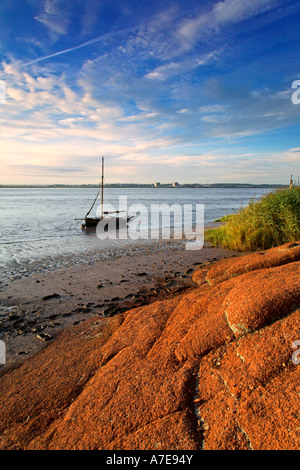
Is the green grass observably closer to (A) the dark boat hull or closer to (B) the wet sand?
(B) the wet sand

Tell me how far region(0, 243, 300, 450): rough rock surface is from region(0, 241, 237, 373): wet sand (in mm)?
1281

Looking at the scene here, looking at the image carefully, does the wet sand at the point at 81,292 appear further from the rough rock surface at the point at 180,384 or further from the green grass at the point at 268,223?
the rough rock surface at the point at 180,384

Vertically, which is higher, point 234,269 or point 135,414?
point 234,269

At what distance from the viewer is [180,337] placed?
4.31m

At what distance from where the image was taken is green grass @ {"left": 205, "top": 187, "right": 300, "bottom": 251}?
13.0 meters

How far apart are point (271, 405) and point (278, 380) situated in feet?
1.07

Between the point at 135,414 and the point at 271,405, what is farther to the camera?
the point at 135,414

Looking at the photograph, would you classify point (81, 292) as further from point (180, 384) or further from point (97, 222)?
point (97, 222)

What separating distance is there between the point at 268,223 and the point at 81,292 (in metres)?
9.23

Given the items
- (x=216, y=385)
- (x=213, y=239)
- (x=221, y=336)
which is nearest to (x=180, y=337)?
(x=221, y=336)

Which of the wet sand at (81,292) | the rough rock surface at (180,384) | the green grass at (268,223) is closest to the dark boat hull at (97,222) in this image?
the wet sand at (81,292)

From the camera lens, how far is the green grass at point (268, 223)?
42.8ft

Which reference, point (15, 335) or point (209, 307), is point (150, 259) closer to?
point (15, 335)

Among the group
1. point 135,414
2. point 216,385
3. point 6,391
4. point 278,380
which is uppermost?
point 278,380
